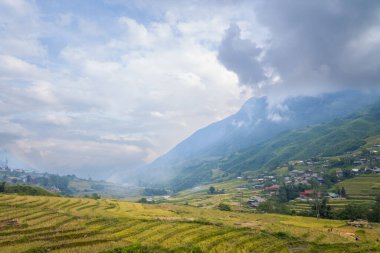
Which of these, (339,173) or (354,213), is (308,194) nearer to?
(339,173)

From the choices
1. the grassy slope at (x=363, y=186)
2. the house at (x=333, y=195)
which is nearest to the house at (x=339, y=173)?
the grassy slope at (x=363, y=186)

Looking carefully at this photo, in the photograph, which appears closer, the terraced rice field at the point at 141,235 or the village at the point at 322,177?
the terraced rice field at the point at 141,235

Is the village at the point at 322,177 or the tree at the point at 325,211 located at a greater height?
the village at the point at 322,177

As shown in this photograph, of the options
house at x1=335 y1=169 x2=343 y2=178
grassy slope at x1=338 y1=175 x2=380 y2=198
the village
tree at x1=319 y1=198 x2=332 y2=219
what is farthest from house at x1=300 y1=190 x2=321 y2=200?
tree at x1=319 y1=198 x2=332 y2=219

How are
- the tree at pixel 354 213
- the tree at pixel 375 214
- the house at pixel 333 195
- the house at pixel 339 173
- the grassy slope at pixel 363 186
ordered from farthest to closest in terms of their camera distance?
the house at pixel 339 173 < the house at pixel 333 195 < the grassy slope at pixel 363 186 < the tree at pixel 354 213 < the tree at pixel 375 214

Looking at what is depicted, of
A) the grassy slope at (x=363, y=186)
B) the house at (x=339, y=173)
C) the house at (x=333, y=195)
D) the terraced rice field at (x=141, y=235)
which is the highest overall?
the house at (x=339, y=173)

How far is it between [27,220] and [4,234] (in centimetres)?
739

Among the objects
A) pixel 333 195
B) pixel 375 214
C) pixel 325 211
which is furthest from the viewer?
pixel 333 195

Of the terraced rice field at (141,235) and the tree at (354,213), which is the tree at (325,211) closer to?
the tree at (354,213)

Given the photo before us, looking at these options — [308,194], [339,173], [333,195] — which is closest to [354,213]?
[333,195]

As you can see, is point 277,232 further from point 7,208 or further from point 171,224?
point 7,208

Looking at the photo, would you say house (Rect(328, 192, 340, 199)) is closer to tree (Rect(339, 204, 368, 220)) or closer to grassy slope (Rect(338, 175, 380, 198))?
grassy slope (Rect(338, 175, 380, 198))

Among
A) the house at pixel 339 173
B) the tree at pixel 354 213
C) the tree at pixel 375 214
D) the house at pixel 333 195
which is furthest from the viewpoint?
the house at pixel 339 173

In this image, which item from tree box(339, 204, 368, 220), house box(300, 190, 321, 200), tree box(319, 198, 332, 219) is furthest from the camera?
house box(300, 190, 321, 200)
